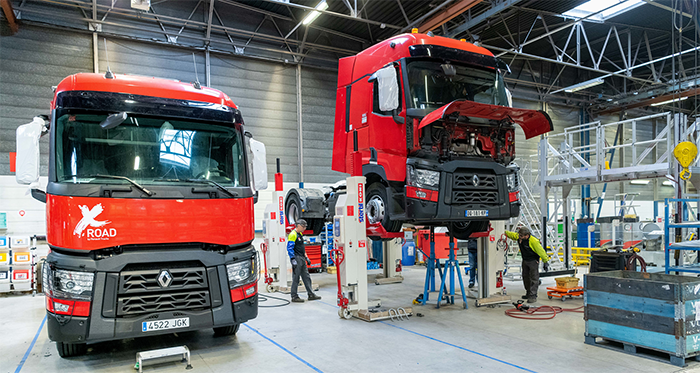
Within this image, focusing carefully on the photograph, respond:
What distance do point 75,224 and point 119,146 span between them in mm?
945

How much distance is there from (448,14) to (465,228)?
8.36 m

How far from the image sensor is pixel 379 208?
7.84 meters

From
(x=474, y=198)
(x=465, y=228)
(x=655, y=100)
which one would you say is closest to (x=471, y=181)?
(x=474, y=198)

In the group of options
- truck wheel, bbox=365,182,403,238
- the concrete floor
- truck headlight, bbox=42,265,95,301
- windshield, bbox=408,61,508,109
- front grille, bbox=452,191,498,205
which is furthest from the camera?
truck wheel, bbox=365,182,403,238

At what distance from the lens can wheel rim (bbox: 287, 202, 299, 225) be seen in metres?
12.2

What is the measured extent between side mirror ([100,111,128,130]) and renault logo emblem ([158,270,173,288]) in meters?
1.68

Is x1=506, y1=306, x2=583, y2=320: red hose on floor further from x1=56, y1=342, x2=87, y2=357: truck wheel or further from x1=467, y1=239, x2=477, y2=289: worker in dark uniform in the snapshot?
x1=56, y1=342, x2=87, y2=357: truck wheel

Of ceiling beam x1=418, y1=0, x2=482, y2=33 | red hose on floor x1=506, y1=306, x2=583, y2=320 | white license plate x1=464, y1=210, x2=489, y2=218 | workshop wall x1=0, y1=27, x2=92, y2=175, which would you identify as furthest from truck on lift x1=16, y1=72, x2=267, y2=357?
workshop wall x1=0, y1=27, x2=92, y2=175

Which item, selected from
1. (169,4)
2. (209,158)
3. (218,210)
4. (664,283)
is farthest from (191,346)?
(169,4)

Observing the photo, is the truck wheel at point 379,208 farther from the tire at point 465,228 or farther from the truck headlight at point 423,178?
the tire at point 465,228

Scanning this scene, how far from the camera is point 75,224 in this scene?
4.62m

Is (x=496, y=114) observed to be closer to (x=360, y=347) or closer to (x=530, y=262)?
(x=530, y=262)

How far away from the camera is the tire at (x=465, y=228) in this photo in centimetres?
824

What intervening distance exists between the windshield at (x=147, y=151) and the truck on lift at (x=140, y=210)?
0.01m
